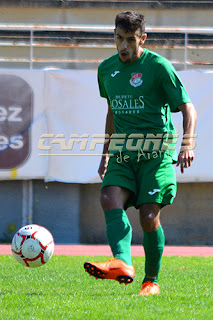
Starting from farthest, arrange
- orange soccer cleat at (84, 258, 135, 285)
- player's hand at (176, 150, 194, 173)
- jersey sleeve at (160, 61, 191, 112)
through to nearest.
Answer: jersey sleeve at (160, 61, 191, 112) < player's hand at (176, 150, 194, 173) < orange soccer cleat at (84, 258, 135, 285)

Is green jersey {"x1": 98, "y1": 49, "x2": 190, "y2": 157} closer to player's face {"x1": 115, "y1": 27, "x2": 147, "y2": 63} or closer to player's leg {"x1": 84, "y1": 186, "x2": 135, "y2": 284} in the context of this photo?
player's face {"x1": 115, "y1": 27, "x2": 147, "y2": 63}

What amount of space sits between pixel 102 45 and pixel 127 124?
8.60 meters

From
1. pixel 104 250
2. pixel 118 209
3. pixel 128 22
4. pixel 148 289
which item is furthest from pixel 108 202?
pixel 104 250

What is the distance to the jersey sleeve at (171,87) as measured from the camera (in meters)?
5.18

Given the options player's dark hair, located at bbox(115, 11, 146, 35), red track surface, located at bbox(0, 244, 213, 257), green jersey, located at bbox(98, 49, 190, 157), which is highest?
player's dark hair, located at bbox(115, 11, 146, 35)

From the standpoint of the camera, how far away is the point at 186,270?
771 cm

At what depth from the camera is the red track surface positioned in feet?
32.1

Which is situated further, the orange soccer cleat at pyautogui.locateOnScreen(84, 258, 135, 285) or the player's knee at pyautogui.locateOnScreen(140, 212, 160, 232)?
the player's knee at pyautogui.locateOnScreen(140, 212, 160, 232)

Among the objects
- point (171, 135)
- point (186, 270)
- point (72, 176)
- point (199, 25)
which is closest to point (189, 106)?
point (171, 135)

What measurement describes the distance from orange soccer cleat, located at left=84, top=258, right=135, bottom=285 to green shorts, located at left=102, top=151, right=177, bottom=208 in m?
0.70

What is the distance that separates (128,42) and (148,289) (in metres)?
2.00

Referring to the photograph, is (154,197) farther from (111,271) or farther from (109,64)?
(109,64)

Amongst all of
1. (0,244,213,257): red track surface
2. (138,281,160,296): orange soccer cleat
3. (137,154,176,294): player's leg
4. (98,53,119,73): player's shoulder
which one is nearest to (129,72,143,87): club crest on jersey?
(98,53,119,73): player's shoulder

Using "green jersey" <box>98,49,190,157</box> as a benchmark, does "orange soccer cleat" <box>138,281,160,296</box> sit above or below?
below
